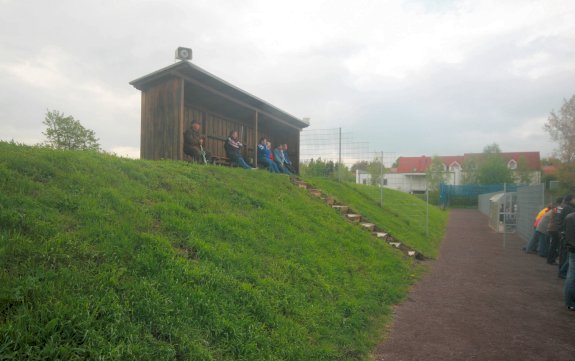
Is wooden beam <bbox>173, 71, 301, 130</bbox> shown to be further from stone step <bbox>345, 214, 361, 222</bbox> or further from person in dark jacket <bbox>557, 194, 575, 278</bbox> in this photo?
person in dark jacket <bbox>557, 194, 575, 278</bbox>

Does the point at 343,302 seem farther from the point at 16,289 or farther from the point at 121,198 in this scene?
the point at 16,289

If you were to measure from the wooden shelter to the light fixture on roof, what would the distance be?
0.23 m

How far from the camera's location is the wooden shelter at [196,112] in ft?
31.1

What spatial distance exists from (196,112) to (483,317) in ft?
33.3

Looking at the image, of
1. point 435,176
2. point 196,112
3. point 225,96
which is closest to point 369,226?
point 225,96

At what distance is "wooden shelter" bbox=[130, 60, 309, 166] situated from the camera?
9477mm

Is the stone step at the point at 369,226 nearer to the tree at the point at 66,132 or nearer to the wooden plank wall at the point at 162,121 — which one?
the wooden plank wall at the point at 162,121

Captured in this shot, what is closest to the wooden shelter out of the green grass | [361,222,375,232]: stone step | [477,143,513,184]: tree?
the green grass

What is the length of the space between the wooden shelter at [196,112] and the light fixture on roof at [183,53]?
0.23m

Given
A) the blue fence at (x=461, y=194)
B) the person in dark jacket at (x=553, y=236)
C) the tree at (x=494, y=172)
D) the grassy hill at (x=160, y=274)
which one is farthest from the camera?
the tree at (x=494, y=172)

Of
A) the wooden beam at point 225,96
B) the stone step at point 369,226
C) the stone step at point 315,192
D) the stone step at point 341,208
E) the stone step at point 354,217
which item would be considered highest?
the wooden beam at point 225,96

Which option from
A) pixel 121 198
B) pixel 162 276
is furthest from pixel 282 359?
pixel 121 198

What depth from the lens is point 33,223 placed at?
11.7 feet

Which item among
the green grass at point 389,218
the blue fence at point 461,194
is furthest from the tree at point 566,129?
the green grass at point 389,218
